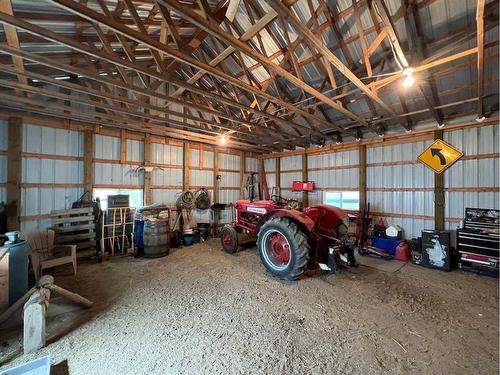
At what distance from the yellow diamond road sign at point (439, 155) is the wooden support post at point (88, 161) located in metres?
Result: 8.25

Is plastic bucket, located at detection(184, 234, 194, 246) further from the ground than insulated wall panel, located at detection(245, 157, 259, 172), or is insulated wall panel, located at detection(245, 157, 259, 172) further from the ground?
insulated wall panel, located at detection(245, 157, 259, 172)

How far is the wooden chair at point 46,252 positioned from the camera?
3.69 m

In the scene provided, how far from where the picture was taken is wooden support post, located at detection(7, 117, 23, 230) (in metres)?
4.45

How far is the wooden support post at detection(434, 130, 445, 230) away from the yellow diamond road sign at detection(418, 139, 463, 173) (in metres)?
0.15

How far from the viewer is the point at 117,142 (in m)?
5.91

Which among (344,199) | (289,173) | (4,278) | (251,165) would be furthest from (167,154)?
(344,199)

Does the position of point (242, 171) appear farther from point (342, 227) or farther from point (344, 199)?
point (342, 227)

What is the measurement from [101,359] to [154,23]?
435 centimetres

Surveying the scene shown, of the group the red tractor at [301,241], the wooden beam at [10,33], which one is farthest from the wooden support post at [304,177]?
the wooden beam at [10,33]

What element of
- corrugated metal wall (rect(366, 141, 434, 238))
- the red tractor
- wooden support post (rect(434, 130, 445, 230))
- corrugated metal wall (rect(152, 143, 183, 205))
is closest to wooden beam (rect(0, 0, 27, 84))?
corrugated metal wall (rect(152, 143, 183, 205))

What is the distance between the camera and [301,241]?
3.49 meters

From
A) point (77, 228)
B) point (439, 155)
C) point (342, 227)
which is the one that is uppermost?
point (439, 155)

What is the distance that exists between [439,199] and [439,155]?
1.04m

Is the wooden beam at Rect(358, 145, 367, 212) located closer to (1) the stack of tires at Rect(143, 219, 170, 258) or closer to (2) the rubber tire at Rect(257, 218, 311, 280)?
(2) the rubber tire at Rect(257, 218, 311, 280)
